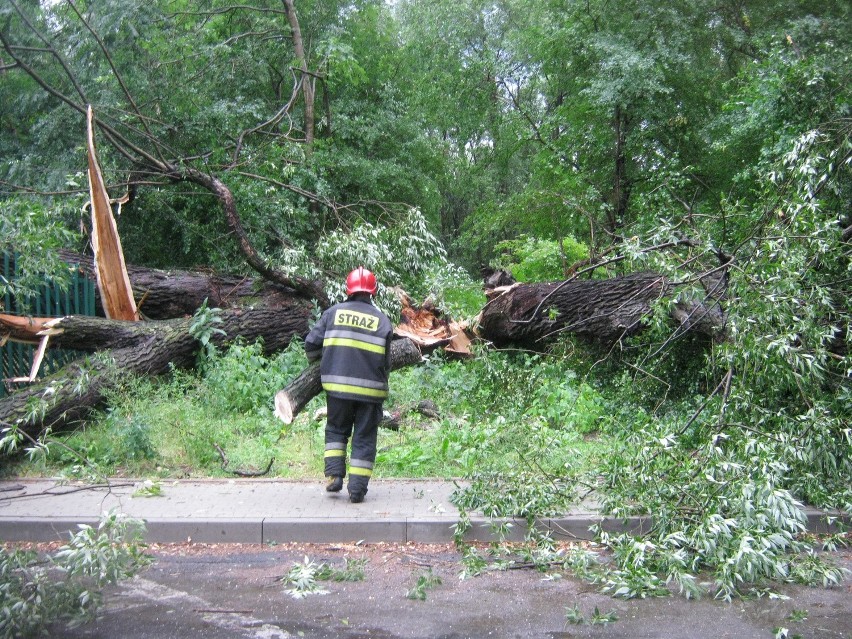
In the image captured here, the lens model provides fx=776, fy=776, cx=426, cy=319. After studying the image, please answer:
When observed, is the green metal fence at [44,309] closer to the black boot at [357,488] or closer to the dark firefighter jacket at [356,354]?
the dark firefighter jacket at [356,354]

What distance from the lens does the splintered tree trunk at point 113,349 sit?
6.88m

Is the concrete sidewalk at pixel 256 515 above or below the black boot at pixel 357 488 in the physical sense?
below

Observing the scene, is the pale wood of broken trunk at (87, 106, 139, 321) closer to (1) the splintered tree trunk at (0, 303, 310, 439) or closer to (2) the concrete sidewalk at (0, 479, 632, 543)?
(1) the splintered tree trunk at (0, 303, 310, 439)

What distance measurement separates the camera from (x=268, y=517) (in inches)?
214

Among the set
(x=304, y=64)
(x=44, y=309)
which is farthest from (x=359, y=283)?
(x=304, y=64)

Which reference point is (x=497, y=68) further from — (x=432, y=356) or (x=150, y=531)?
(x=150, y=531)

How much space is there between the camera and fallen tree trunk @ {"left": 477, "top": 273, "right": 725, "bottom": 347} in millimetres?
7227

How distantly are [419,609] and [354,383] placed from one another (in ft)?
6.77

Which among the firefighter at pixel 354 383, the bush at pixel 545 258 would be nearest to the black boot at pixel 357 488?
the firefighter at pixel 354 383

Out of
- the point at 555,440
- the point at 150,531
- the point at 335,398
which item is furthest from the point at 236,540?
the point at 555,440

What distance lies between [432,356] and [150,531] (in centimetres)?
452

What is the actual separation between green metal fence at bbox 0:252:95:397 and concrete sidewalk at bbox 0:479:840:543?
7.90ft

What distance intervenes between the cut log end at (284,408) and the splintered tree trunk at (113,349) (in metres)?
1.74

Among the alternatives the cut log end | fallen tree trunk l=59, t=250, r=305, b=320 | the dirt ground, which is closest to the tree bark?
fallen tree trunk l=59, t=250, r=305, b=320
